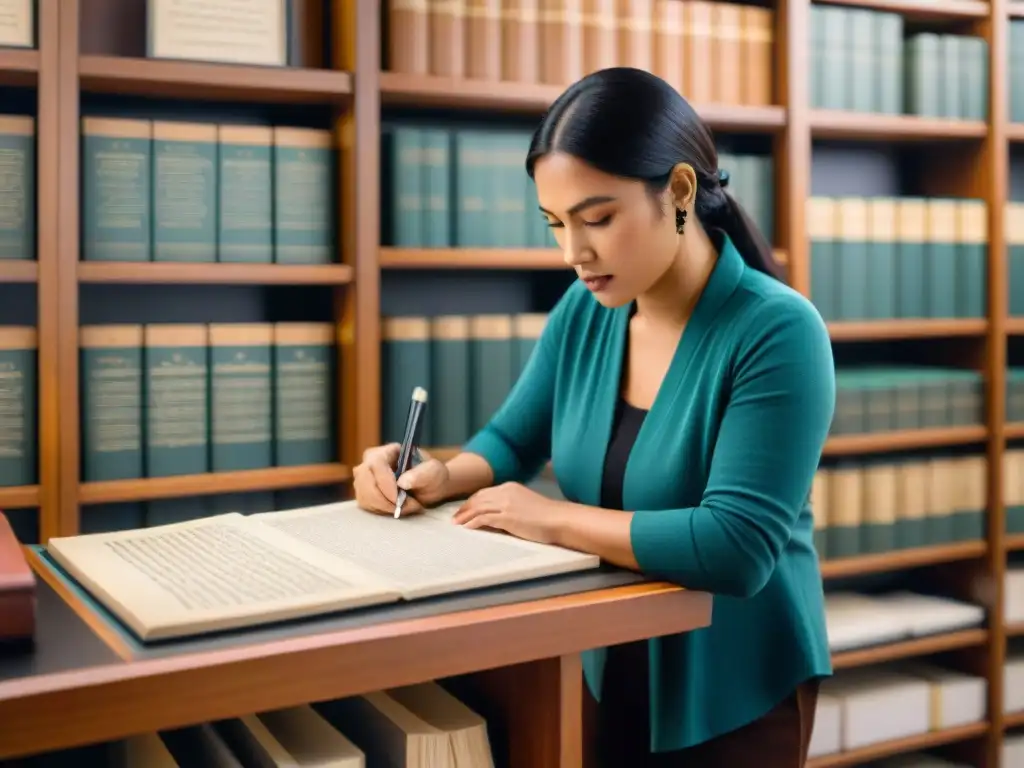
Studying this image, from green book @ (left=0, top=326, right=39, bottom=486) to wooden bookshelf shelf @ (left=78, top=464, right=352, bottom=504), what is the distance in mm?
107

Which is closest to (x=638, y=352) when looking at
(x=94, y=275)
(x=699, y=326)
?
(x=699, y=326)

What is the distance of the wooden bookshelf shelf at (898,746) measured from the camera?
2529 millimetres

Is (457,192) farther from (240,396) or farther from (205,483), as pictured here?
(205,483)

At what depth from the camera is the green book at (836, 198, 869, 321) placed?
2520 mm

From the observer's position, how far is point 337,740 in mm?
1007

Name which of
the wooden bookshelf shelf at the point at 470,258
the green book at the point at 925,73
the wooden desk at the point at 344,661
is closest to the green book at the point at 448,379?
the wooden bookshelf shelf at the point at 470,258

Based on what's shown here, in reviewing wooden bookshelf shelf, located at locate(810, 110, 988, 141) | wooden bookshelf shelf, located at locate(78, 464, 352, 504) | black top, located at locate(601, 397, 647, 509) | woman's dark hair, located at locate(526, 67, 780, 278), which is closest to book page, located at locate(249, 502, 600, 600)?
black top, located at locate(601, 397, 647, 509)

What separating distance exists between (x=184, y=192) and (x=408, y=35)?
1.72 ft

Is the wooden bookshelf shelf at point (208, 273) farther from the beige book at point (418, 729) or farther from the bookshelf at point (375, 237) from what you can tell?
the beige book at point (418, 729)

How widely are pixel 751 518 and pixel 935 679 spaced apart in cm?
187

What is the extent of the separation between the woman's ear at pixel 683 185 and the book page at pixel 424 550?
18.2 inches

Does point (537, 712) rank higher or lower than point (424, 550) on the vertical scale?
lower

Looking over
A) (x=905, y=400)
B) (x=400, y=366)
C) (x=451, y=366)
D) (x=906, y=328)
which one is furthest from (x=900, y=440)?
(x=400, y=366)

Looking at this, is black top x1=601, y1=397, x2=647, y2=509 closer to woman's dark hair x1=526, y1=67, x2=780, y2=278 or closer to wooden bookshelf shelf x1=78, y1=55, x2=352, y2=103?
woman's dark hair x1=526, y1=67, x2=780, y2=278
